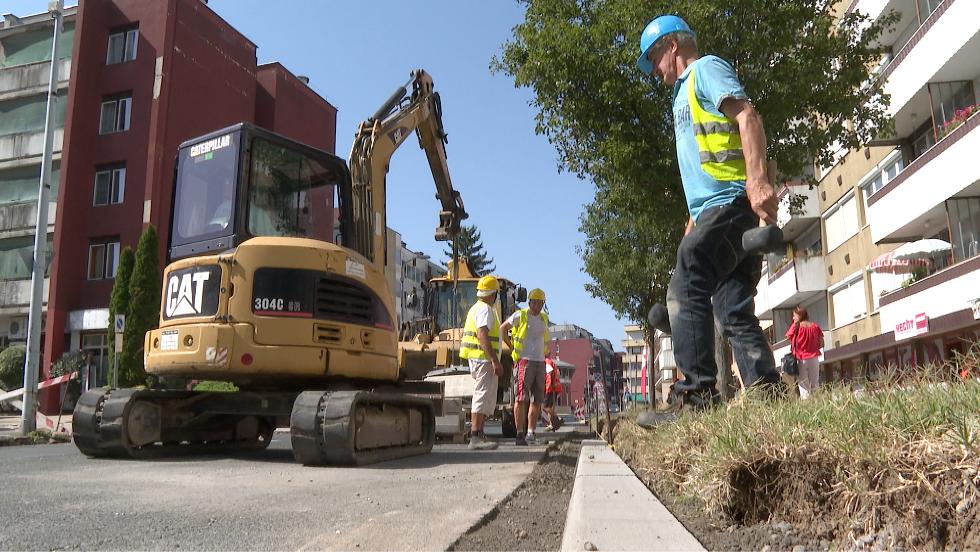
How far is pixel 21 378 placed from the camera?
24562 mm

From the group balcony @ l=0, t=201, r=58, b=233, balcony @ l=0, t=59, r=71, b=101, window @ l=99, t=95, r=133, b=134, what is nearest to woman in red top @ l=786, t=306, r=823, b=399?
window @ l=99, t=95, r=133, b=134

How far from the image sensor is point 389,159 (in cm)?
888

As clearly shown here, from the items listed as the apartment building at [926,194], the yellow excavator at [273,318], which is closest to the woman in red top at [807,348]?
the apartment building at [926,194]

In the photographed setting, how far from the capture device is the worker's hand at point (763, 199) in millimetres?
3631

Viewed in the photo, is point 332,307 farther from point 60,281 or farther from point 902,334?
point 60,281

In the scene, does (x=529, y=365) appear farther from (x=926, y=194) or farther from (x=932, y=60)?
(x=932, y=60)

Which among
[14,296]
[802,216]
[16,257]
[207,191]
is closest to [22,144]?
[16,257]

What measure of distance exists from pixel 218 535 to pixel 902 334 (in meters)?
20.7

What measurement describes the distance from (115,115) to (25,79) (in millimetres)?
5809

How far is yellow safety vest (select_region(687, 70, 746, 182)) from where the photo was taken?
4.00 meters

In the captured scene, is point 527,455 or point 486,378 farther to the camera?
point 486,378

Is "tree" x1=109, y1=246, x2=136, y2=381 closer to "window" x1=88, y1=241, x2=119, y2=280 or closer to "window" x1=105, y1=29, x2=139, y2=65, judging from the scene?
"window" x1=88, y1=241, x2=119, y2=280

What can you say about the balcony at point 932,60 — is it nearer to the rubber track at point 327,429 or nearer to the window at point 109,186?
the rubber track at point 327,429

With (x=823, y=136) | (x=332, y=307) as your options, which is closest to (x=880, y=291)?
(x=823, y=136)
